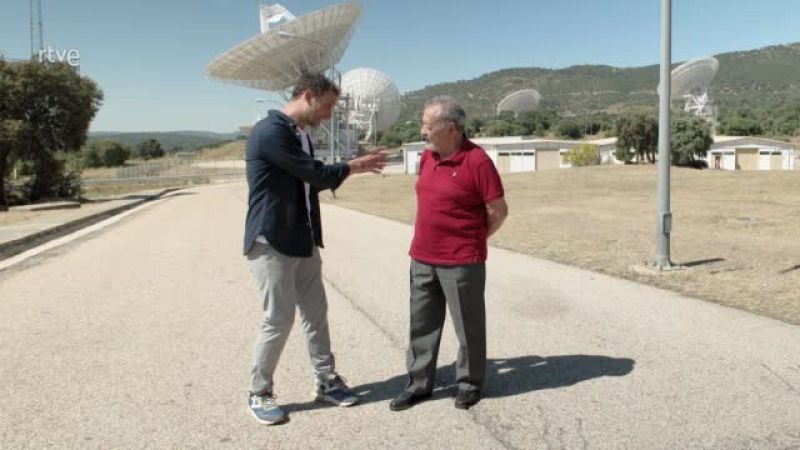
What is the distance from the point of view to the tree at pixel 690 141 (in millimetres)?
55750

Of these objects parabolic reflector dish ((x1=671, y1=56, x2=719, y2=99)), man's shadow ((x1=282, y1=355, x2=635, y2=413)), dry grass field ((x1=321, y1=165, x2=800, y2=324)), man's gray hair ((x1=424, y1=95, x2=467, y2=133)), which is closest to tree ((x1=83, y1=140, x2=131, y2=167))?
parabolic reflector dish ((x1=671, y1=56, x2=719, y2=99))

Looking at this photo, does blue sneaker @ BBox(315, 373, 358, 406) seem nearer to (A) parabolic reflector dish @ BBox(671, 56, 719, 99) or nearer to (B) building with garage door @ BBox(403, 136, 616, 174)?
(B) building with garage door @ BBox(403, 136, 616, 174)

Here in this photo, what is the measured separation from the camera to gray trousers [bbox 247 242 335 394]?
12.8ft

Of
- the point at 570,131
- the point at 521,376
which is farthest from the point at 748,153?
the point at 521,376

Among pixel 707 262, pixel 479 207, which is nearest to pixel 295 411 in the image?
pixel 479 207

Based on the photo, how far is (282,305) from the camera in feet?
13.0

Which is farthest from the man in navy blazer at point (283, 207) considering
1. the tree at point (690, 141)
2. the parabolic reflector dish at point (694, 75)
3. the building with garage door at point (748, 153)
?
the parabolic reflector dish at point (694, 75)

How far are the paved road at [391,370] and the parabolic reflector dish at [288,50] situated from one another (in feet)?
134

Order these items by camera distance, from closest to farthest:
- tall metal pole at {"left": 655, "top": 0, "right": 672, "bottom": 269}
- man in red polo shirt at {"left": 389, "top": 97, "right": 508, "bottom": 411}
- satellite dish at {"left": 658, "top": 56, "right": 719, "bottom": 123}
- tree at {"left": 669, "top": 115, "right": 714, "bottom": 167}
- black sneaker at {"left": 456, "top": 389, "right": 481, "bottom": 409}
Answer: man in red polo shirt at {"left": 389, "top": 97, "right": 508, "bottom": 411} < black sneaker at {"left": 456, "top": 389, "right": 481, "bottom": 409} < tall metal pole at {"left": 655, "top": 0, "right": 672, "bottom": 269} < tree at {"left": 669, "top": 115, "right": 714, "bottom": 167} < satellite dish at {"left": 658, "top": 56, "right": 719, "bottom": 123}

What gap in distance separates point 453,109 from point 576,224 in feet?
42.4

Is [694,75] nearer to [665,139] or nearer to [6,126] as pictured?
[6,126]

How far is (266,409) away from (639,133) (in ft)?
203

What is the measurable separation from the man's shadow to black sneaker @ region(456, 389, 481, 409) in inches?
6.9

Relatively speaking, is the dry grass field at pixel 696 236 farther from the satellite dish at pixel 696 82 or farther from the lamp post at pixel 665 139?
the satellite dish at pixel 696 82
